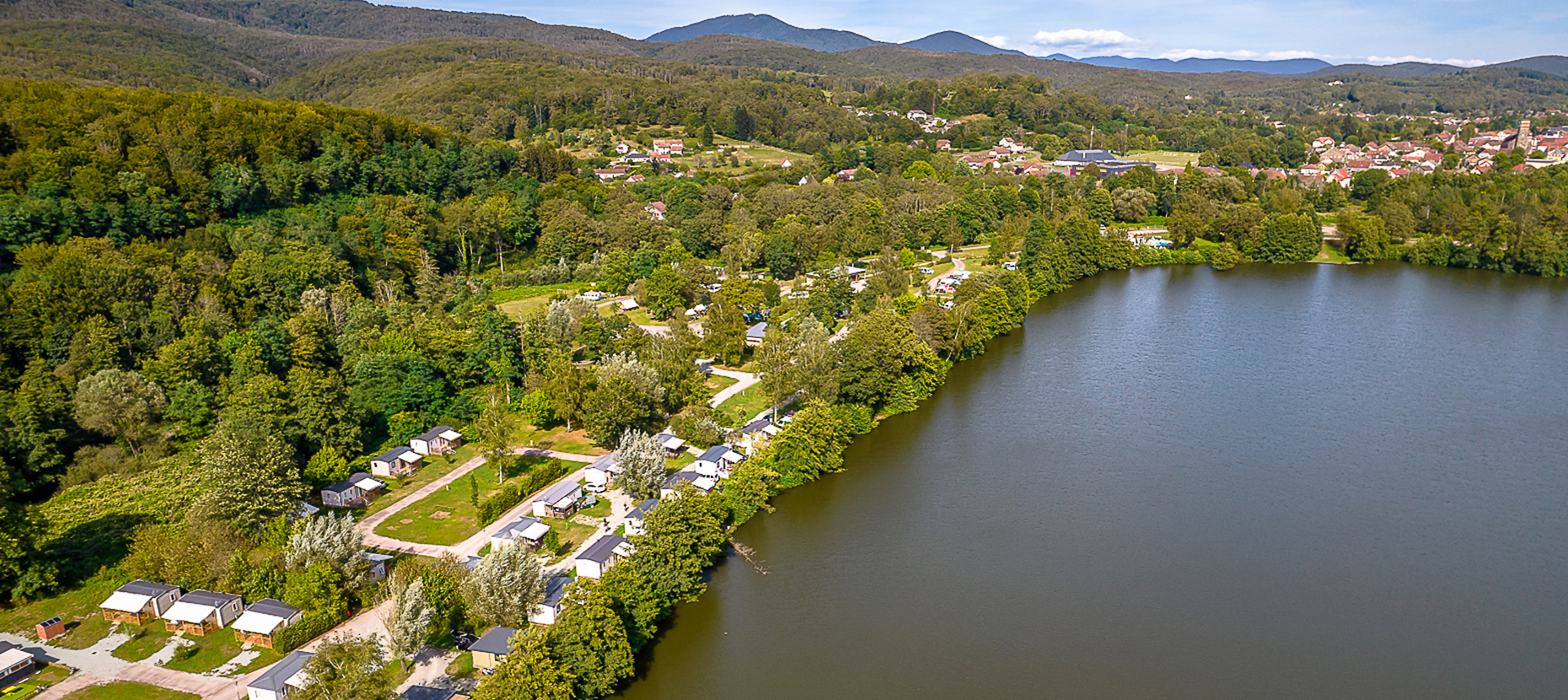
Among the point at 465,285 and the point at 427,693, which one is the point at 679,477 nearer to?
the point at 427,693

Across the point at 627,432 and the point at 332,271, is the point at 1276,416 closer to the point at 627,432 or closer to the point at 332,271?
the point at 627,432

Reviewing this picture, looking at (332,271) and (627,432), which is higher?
(332,271)

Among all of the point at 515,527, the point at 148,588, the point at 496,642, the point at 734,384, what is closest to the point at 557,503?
the point at 515,527

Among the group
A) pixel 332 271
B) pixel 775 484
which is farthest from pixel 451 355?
pixel 775 484

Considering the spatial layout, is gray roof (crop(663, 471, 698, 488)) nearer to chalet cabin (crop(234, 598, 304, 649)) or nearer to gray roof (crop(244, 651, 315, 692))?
chalet cabin (crop(234, 598, 304, 649))

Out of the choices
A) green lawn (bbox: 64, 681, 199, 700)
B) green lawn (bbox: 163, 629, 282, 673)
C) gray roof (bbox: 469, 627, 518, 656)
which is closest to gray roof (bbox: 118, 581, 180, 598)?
green lawn (bbox: 163, 629, 282, 673)

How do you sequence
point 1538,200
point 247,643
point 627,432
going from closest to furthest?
point 247,643 < point 627,432 < point 1538,200

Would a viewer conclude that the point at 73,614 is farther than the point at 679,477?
No
